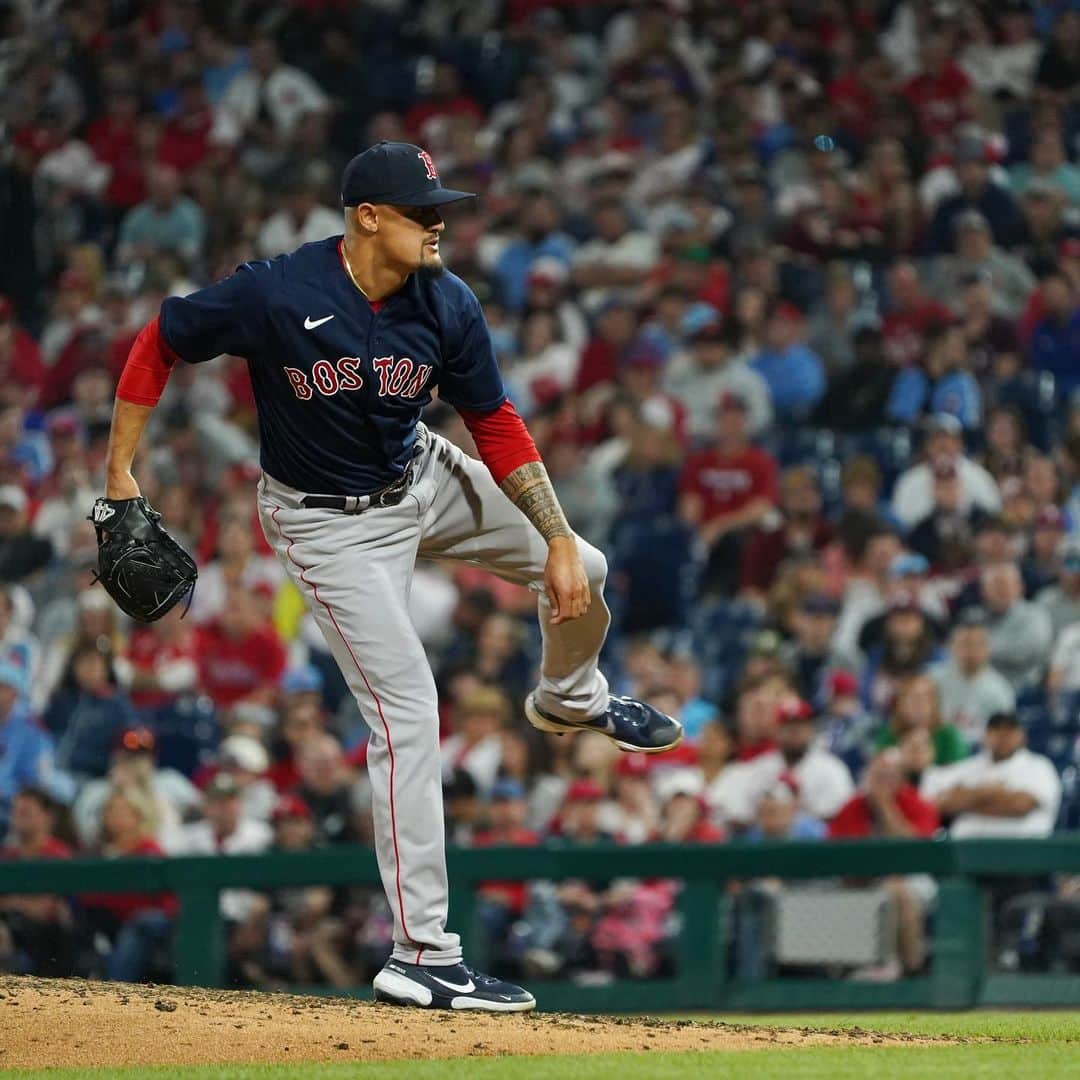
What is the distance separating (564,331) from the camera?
12.2 metres

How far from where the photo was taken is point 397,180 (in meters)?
5.32

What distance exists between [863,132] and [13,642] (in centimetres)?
564

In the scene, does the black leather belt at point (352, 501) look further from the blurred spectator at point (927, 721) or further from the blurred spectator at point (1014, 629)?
the blurred spectator at point (1014, 629)

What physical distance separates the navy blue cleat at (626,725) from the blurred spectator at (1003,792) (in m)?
2.58

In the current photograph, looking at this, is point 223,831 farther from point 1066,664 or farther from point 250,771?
point 1066,664

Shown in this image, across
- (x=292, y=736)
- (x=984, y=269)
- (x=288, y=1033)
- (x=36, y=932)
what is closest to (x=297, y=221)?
(x=984, y=269)

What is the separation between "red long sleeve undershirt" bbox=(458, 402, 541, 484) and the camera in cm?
567

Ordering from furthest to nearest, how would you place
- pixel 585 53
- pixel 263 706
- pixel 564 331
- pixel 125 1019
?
1. pixel 585 53
2. pixel 564 331
3. pixel 263 706
4. pixel 125 1019

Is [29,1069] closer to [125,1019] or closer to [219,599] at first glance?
[125,1019]

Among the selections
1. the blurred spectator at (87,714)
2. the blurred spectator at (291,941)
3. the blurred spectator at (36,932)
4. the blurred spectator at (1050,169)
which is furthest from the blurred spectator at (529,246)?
the blurred spectator at (291,941)

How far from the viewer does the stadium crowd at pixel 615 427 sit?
8992 millimetres

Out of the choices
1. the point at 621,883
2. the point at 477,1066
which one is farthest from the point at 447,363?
the point at 621,883

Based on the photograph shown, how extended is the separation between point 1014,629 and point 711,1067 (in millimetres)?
5048

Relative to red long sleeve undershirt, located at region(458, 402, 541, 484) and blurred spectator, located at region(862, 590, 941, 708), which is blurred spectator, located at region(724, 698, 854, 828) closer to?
blurred spectator, located at region(862, 590, 941, 708)
